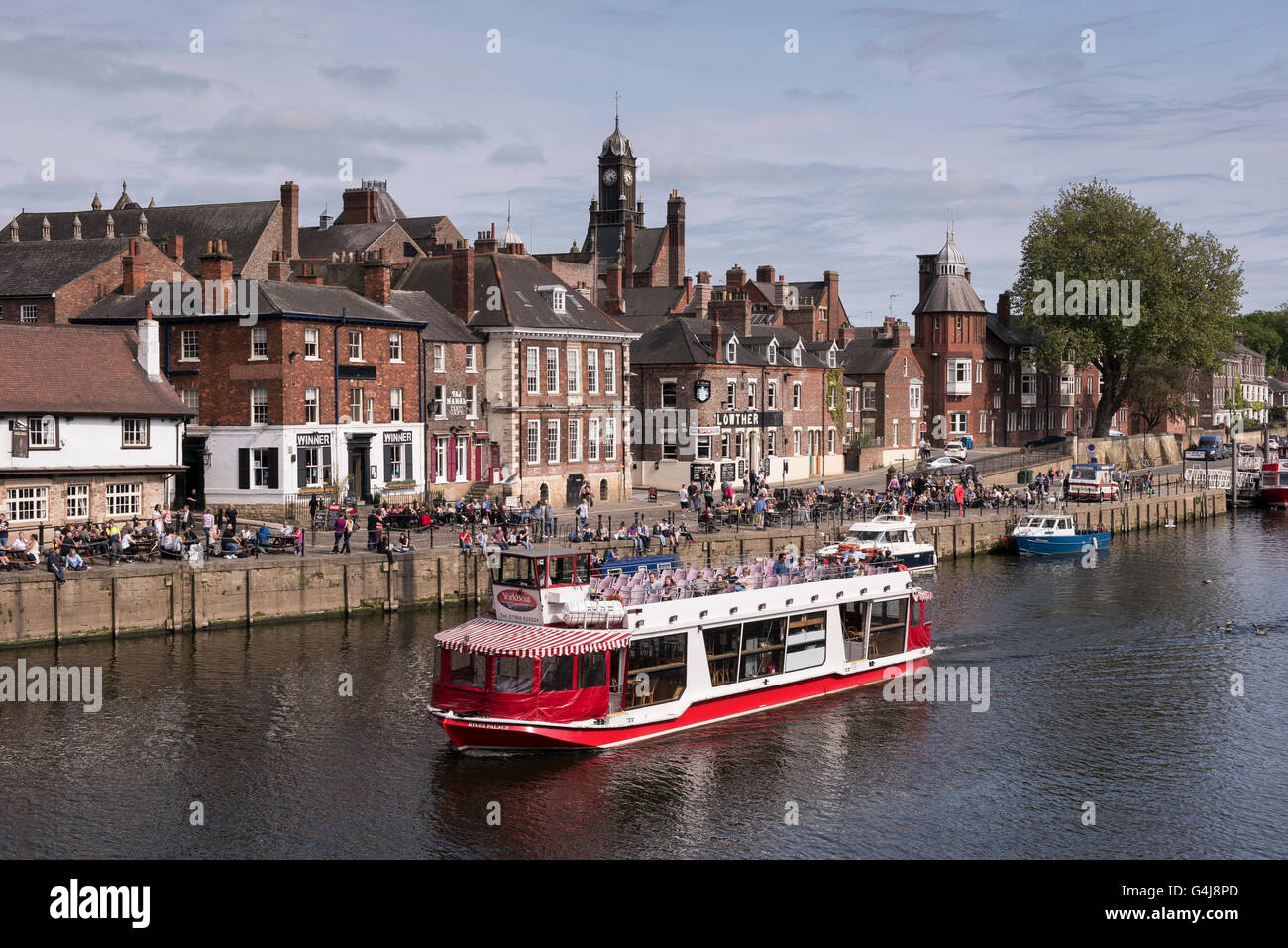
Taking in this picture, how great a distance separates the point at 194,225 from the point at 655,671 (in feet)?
210

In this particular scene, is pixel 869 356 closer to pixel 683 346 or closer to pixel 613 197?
pixel 683 346

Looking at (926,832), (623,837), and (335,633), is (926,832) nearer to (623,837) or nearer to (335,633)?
(623,837)

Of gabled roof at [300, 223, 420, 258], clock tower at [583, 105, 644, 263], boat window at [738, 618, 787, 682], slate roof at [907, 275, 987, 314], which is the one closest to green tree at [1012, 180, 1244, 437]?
slate roof at [907, 275, 987, 314]

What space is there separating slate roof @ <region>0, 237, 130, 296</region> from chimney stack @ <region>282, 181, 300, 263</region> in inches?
782

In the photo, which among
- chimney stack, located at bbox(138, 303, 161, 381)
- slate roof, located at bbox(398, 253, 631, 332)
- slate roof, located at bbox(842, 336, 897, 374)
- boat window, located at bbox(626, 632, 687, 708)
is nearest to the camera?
boat window, located at bbox(626, 632, 687, 708)

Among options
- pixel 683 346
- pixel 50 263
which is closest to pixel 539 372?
pixel 683 346

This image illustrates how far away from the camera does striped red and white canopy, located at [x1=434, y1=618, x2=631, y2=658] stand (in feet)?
111

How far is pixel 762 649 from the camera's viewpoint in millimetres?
A: 39406

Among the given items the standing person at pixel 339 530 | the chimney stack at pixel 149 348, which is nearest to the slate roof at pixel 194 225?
the chimney stack at pixel 149 348

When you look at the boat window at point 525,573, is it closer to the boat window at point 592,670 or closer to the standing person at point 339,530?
the boat window at point 592,670

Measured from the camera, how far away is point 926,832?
30234 mm

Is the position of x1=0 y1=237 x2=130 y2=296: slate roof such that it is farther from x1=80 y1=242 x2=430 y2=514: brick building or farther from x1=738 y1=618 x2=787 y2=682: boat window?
Answer: x1=738 y1=618 x2=787 y2=682: boat window
